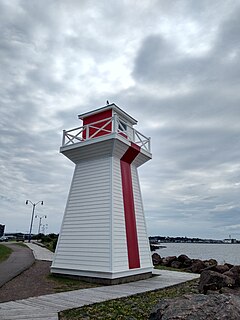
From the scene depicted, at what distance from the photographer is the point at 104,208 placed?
12.0 meters

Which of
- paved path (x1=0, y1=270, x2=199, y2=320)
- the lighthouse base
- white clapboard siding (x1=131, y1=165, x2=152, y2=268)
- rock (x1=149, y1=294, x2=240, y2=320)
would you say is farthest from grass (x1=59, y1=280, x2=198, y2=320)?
white clapboard siding (x1=131, y1=165, x2=152, y2=268)

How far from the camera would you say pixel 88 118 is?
563 inches

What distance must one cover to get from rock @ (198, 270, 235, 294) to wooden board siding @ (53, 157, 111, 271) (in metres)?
3.37

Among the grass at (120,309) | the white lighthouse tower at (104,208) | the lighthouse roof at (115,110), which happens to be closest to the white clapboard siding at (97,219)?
the white lighthouse tower at (104,208)

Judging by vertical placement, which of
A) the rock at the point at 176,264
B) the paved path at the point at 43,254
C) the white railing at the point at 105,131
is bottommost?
the rock at the point at 176,264

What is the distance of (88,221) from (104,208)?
36.5 inches

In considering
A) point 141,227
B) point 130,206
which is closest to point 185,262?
point 141,227

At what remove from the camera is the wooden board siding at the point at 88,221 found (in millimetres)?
11516

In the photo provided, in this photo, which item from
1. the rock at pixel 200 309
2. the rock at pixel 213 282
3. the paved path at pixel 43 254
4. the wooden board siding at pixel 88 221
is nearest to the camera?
the rock at pixel 200 309

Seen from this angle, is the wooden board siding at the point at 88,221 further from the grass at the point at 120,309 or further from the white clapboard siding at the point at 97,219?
the grass at the point at 120,309

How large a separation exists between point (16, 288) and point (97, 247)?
3.17m

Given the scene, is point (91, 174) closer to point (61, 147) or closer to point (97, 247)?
point (61, 147)

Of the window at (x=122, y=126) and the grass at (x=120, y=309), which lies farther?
the window at (x=122, y=126)

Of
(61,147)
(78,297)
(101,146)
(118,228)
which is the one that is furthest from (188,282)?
(61,147)
